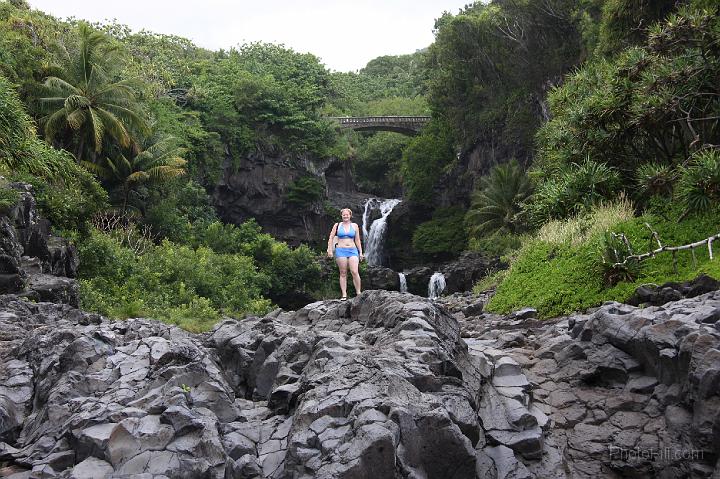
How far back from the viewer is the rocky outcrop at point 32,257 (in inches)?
370

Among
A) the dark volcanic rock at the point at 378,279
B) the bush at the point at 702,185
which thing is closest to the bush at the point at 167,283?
the dark volcanic rock at the point at 378,279

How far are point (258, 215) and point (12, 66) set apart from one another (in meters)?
15.4

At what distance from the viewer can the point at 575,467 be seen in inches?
190

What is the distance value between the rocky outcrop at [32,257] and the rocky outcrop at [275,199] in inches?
745

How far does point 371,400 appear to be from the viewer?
13.8 feet

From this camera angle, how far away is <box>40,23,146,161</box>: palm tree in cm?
1953

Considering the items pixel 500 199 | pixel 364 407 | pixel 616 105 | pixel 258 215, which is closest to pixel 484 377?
pixel 364 407

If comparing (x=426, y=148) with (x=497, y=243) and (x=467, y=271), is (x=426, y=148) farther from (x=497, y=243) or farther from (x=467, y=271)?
(x=467, y=271)

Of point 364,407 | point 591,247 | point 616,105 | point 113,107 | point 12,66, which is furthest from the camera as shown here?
point 113,107

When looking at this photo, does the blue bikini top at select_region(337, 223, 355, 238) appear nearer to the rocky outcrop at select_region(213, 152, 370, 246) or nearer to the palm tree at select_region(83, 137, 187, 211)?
the palm tree at select_region(83, 137, 187, 211)

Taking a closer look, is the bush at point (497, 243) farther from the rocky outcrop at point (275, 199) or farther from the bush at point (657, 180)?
the bush at point (657, 180)

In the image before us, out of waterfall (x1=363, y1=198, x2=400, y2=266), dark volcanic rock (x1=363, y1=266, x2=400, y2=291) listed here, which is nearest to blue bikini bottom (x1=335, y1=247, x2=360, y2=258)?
dark volcanic rock (x1=363, y1=266, x2=400, y2=291)

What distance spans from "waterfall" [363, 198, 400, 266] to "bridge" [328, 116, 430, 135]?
597cm

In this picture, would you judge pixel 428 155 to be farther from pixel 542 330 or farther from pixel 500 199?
pixel 542 330
